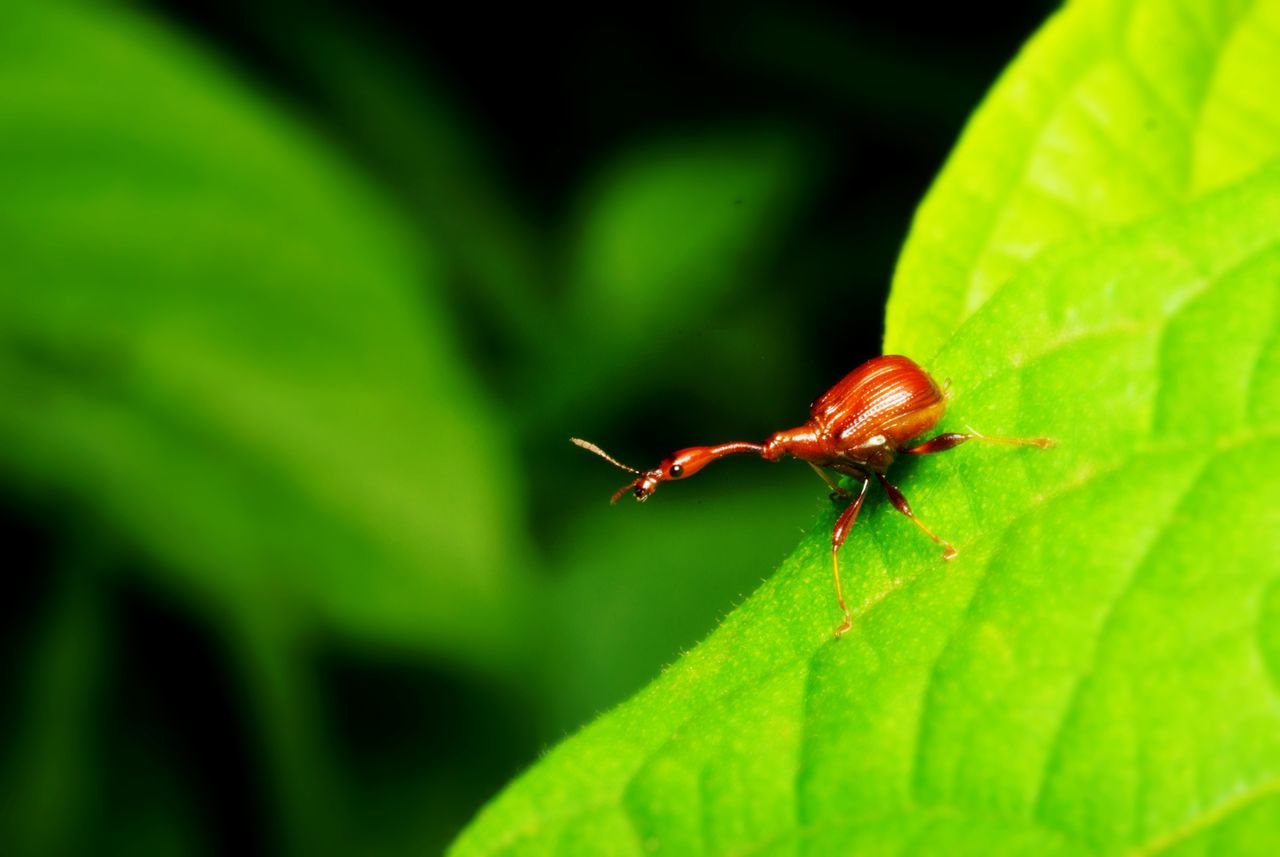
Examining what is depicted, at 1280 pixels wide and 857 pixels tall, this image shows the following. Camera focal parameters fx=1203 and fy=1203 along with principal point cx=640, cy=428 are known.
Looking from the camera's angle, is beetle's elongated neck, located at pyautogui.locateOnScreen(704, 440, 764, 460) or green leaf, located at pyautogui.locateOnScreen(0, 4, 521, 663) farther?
green leaf, located at pyautogui.locateOnScreen(0, 4, 521, 663)

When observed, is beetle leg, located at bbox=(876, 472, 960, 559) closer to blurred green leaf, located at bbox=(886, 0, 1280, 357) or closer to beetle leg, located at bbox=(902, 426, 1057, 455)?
beetle leg, located at bbox=(902, 426, 1057, 455)

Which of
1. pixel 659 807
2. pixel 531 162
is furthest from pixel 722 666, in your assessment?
pixel 531 162

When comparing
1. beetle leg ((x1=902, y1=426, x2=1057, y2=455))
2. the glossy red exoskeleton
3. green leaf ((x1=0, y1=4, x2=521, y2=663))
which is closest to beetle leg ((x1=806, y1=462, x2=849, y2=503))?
the glossy red exoskeleton

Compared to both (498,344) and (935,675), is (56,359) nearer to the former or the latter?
(498,344)

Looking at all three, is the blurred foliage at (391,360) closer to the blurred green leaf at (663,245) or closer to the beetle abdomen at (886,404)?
the blurred green leaf at (663,245)

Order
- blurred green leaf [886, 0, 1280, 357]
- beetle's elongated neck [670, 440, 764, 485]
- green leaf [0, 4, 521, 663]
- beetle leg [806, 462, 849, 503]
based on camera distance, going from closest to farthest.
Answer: blurred green leaf [886, 0, 1280, 357], beetle leg [806, 462, 849, 503], beetle's elongated neck [670, 440, 764, 485], green leaf [0, 4, 521, 663]

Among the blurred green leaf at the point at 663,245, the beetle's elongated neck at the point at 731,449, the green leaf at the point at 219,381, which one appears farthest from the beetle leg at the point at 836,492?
the blurred green leaf at the point at 663,245
